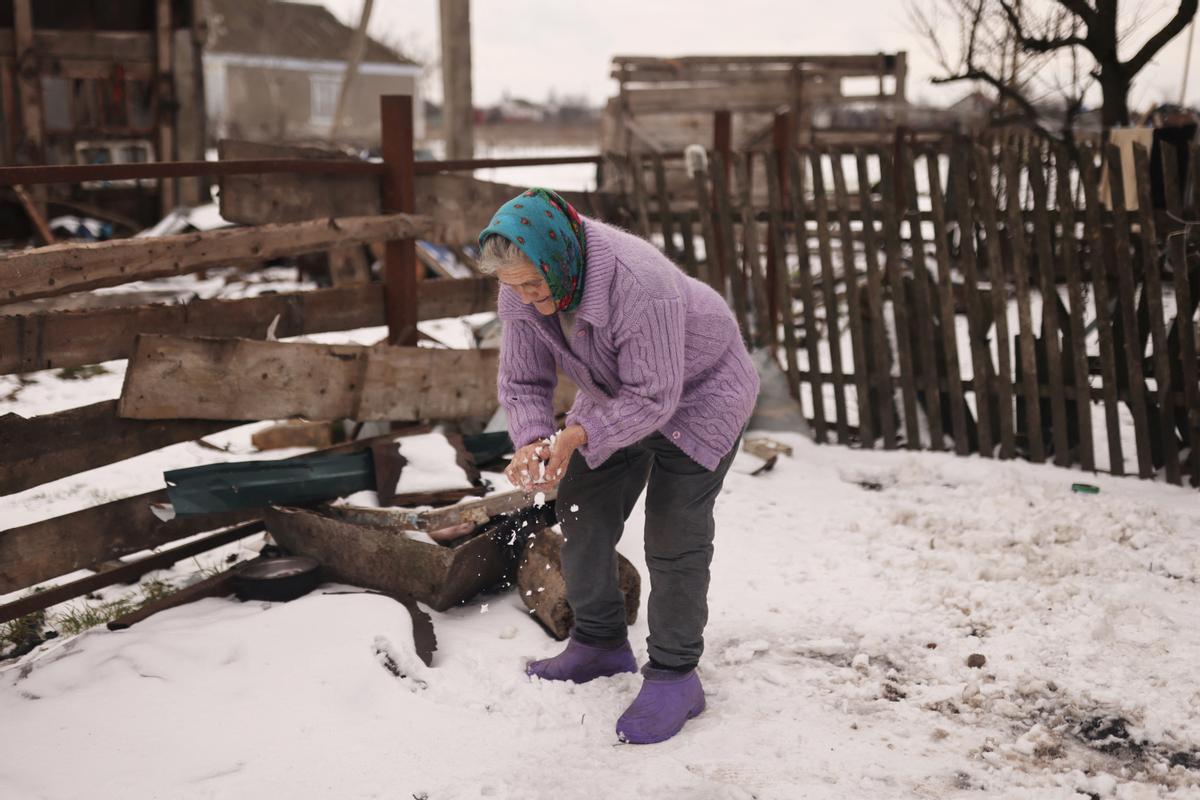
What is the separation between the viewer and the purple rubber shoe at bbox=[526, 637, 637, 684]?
3.42 metres

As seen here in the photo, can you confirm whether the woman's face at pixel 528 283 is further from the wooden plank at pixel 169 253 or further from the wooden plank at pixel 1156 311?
the wooden plank at pixel 1156 311

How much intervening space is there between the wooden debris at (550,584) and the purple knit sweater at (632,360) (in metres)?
0.91

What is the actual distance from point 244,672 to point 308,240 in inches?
79.2

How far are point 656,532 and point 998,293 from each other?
142 inches

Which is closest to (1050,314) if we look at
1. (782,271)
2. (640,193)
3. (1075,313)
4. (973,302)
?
(1075,313)

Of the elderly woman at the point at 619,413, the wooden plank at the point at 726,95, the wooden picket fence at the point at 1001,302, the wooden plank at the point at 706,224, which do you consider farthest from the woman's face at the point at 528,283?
the wooden plank at the point at 726,95

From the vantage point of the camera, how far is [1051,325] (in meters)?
5.80

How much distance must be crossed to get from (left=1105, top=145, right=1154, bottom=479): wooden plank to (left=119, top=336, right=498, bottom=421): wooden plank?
3322mm

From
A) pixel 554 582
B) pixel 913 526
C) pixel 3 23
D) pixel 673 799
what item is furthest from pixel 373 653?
pixel 3 23

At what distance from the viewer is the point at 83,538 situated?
3748mm

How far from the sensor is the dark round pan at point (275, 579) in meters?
3.81

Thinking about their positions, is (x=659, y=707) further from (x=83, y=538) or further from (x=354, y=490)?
(x=83, y=538)

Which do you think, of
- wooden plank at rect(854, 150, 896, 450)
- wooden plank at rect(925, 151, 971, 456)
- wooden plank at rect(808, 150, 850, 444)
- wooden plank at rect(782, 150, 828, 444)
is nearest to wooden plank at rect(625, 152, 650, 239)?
wooden plank at rect(782, 150, 828, 444)

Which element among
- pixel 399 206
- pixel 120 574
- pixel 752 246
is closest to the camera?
pixel 120 574
